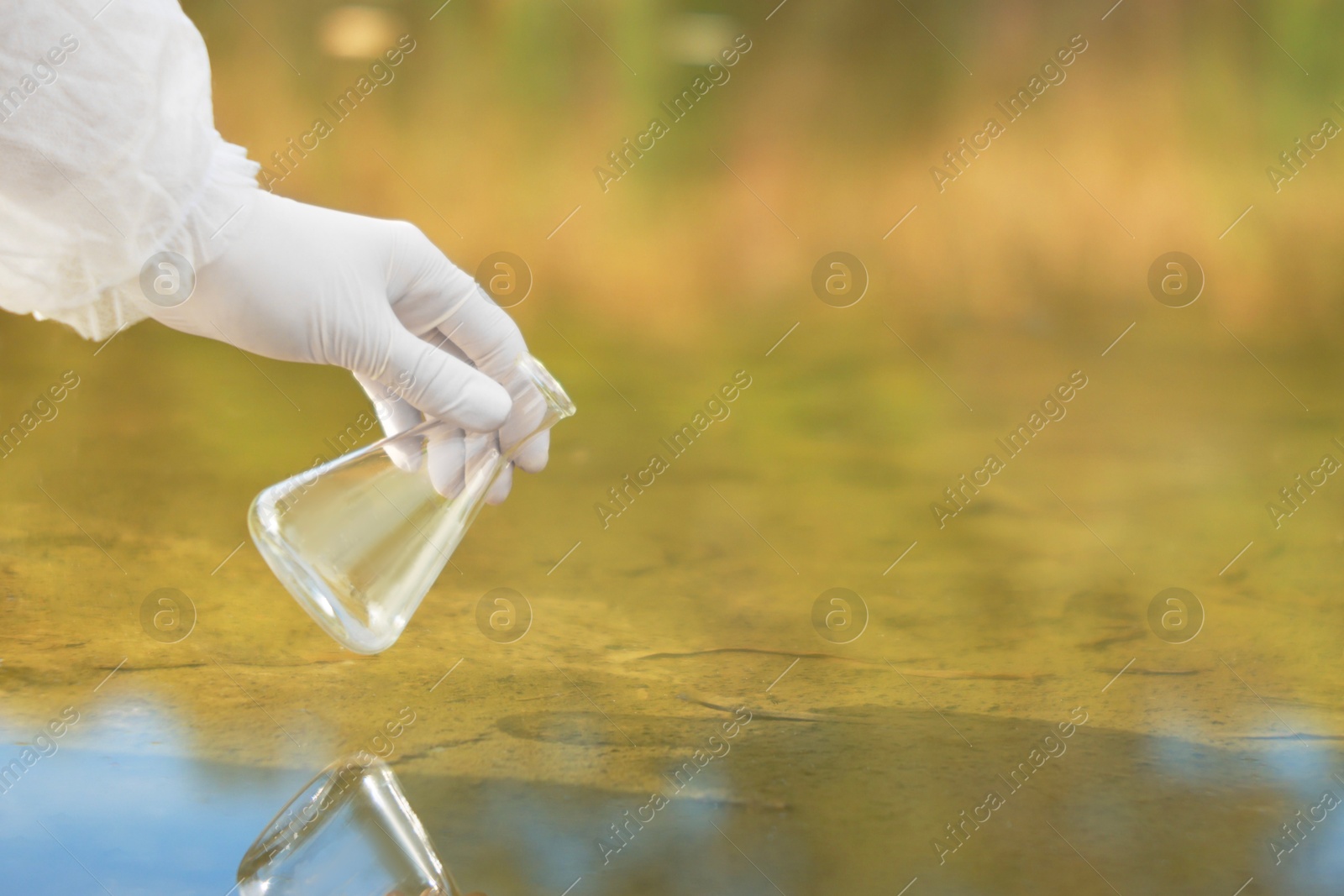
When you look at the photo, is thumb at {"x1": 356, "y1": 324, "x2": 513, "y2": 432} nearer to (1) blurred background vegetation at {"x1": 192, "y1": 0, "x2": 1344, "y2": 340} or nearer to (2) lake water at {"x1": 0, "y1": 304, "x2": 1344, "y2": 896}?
(2) lake water at {"x1": 0, "y1": 304, "x2": 1344, "y2": 896}

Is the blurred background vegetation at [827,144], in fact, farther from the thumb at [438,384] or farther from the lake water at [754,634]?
the thumb at [438,384]

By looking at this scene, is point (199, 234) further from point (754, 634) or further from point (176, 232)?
point (754, 634)

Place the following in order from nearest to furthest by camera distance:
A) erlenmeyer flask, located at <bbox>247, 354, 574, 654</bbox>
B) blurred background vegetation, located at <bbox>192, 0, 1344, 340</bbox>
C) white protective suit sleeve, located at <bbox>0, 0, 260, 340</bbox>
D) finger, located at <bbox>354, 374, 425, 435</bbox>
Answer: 1. white protective suit sleeve, located at <bbox>0, 0, 260, 340</bbox>
2. erlenmeyer flask, located at <bbox>247, 354, 574, 654</bbox>
3. finger, located at <bbox>354, 374, 425, 435</bbox>
4. blurred background vegetation, located at <bbox>192, 0, 1344, 340</bbox>

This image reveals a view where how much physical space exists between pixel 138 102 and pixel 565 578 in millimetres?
1034

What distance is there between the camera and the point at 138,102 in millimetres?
696

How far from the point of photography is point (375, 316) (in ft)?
2.89

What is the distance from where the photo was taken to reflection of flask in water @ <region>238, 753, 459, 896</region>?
810mm

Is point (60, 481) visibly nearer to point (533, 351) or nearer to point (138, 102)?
point (533, 351)

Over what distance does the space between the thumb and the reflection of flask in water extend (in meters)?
0.34

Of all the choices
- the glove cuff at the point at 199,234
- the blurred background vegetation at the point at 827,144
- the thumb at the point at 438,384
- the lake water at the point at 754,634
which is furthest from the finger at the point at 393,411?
the blurred background vegetation at the point at 827,144

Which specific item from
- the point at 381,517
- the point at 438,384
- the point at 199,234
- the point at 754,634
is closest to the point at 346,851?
the point at 381,517

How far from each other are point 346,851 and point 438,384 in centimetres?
37

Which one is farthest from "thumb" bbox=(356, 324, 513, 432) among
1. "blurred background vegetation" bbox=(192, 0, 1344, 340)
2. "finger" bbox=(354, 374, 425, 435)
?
"blurred background vegetation" bbox=(192, 0, 1344, 340)

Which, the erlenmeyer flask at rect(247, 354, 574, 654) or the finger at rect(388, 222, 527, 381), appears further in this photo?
the finger at rect(388, 222, 527, 381)
